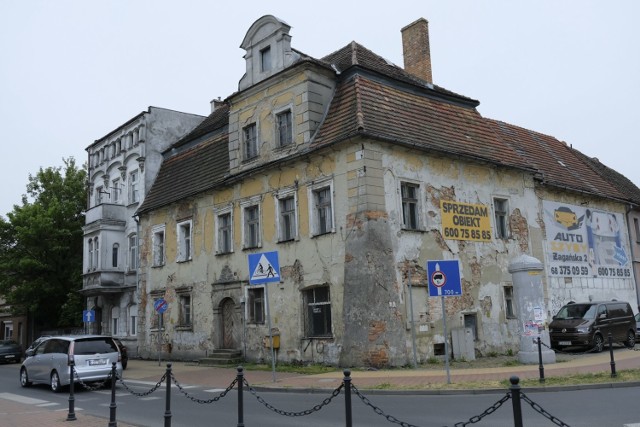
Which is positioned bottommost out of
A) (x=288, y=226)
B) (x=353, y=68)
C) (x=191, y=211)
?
(x=288, y=226)

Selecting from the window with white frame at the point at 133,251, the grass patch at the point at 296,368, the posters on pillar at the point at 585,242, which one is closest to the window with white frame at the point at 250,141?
the grass patch at the point at 296,368

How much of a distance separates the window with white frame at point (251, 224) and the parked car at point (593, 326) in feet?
39.0

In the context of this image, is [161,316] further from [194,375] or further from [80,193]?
[80,193]

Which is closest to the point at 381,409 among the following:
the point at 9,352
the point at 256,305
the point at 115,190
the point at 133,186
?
the point at 256,305

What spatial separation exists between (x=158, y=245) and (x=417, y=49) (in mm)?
15892

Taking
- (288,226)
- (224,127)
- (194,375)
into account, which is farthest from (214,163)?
(194,375)

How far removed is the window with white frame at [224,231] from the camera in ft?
81.3

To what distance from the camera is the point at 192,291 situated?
26188mm

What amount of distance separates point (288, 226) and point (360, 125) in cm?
535

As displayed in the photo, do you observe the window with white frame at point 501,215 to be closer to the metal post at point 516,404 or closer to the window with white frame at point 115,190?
the metal post at point 516,404

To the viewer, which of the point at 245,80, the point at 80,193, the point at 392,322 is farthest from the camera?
the point at 80,193

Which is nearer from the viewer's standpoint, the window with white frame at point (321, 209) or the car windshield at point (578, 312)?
the window with white frame at point (321, 209)

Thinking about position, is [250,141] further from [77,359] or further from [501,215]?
[77,359]

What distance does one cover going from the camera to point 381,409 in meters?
10.9
